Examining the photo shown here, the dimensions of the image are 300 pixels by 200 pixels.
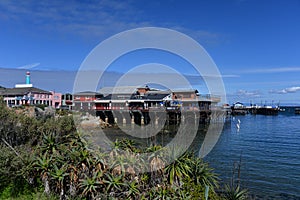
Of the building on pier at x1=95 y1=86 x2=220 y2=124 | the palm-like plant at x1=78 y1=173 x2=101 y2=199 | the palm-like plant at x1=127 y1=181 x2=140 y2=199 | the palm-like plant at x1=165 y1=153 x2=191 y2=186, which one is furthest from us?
the building on pier at x1=95 y1=86 x2=220 y2=124

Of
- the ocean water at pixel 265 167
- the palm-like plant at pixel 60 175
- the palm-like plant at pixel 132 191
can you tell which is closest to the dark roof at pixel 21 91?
the ocean water at pixel 265 167

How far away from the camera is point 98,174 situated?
6312 millimetres

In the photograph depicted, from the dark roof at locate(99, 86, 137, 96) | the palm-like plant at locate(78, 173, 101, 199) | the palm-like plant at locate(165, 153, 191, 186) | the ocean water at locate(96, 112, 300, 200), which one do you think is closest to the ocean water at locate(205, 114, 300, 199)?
the ocean water at locate(96, 112, 300, 200)

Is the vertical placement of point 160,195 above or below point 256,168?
above

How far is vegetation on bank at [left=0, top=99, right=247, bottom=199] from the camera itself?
20.4 ft

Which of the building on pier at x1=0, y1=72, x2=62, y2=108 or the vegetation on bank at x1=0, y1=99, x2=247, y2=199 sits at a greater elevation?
the building on pier at x1=0, y1=72, x2=62, y2=108

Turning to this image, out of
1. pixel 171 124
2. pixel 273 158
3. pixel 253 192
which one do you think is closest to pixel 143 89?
pixel 171 124

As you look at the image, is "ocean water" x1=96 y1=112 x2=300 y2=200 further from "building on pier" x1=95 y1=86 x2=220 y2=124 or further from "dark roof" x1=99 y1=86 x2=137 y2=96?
"dark roof" x1=99 y1=86 x2=137 y2=96

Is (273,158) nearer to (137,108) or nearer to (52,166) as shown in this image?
(52,166)

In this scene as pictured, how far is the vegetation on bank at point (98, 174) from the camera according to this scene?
245 inches

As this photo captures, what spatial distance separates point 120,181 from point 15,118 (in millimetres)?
6689

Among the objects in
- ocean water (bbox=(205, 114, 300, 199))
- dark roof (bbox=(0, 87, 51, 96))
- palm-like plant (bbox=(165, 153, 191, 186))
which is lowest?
ocean water (bbox=(205, 114, 300, 199))

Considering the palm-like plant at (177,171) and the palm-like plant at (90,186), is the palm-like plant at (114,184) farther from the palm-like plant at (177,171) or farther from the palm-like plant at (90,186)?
the palm-like plant at (177,171)

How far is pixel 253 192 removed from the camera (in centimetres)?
1160
